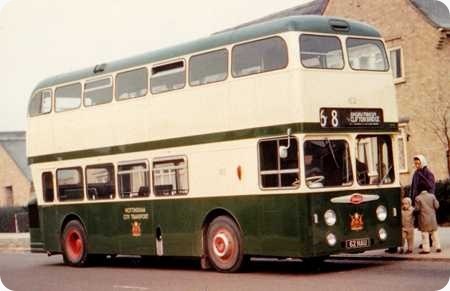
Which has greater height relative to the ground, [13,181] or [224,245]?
[13,181]

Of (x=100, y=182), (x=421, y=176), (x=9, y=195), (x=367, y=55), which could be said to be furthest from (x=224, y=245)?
(x=9, y=195)

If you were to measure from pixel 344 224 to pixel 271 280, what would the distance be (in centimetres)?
155

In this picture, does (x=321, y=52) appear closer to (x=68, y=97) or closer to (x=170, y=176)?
(x=170, y=176)

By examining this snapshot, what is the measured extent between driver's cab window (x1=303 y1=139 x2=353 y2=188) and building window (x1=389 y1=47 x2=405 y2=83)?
41.9 ft

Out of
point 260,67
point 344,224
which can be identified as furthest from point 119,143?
point 344,224

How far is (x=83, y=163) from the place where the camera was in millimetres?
19703

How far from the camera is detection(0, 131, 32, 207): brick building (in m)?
52.7

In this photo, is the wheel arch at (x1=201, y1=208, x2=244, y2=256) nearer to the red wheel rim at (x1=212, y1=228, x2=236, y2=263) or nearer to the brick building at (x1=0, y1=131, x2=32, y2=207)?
the red wheel rim at (x1=212, y1=228, x2=236, y2=263)

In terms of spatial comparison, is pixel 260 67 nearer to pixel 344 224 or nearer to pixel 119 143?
pixel 344 224

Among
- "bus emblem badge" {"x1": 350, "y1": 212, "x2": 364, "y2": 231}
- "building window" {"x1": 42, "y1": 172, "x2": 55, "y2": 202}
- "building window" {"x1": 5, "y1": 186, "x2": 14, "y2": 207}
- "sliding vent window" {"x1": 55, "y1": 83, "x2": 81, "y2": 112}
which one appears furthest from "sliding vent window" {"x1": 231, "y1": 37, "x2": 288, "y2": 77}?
"building window" {"x1": 5, "y1": 186, "x2": 14, "y2": 207}

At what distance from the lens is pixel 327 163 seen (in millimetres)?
15023

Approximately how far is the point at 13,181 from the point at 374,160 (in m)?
40.9

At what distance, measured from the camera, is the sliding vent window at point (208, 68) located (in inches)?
634

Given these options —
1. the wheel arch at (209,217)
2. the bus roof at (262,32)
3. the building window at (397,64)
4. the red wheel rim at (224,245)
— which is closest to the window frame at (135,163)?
the wheel arch at (209,217)
